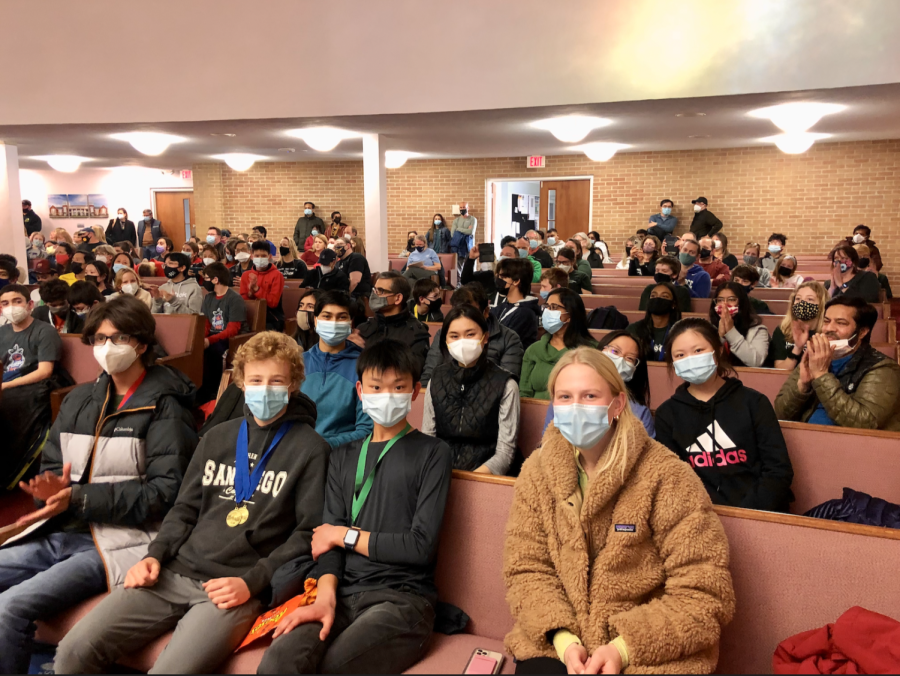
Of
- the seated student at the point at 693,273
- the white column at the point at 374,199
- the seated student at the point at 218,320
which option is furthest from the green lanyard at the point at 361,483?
the white column at the point at 374,199

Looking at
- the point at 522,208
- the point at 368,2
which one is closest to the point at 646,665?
the point at 368,2

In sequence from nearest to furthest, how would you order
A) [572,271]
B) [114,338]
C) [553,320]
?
[114,338] → [553,320] → [572,271]

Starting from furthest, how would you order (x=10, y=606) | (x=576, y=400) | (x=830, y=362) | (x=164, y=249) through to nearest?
(x=164, y=249)
(x=830, y=362)
(x=10, y=606)
(x=576, y=400)

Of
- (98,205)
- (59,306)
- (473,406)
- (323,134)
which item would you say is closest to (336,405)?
(473,406)

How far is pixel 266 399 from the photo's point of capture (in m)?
2.20

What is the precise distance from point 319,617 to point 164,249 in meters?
10.6

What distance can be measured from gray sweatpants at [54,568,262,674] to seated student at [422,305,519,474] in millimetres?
1051

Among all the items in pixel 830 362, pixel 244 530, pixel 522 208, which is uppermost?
pixel 522 208

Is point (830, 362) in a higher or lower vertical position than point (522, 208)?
lower

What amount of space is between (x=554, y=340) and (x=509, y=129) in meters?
5.53

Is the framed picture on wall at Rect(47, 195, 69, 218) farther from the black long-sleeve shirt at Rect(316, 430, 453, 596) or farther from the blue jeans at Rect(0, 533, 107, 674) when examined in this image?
the black long-sleeve shirt at Rect(316, 430, 453, 596)

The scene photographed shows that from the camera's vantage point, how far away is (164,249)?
37.0 ft

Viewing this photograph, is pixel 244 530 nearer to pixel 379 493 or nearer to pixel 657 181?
pixel 379 493

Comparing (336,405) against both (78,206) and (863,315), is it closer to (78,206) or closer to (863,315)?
(863,315)
